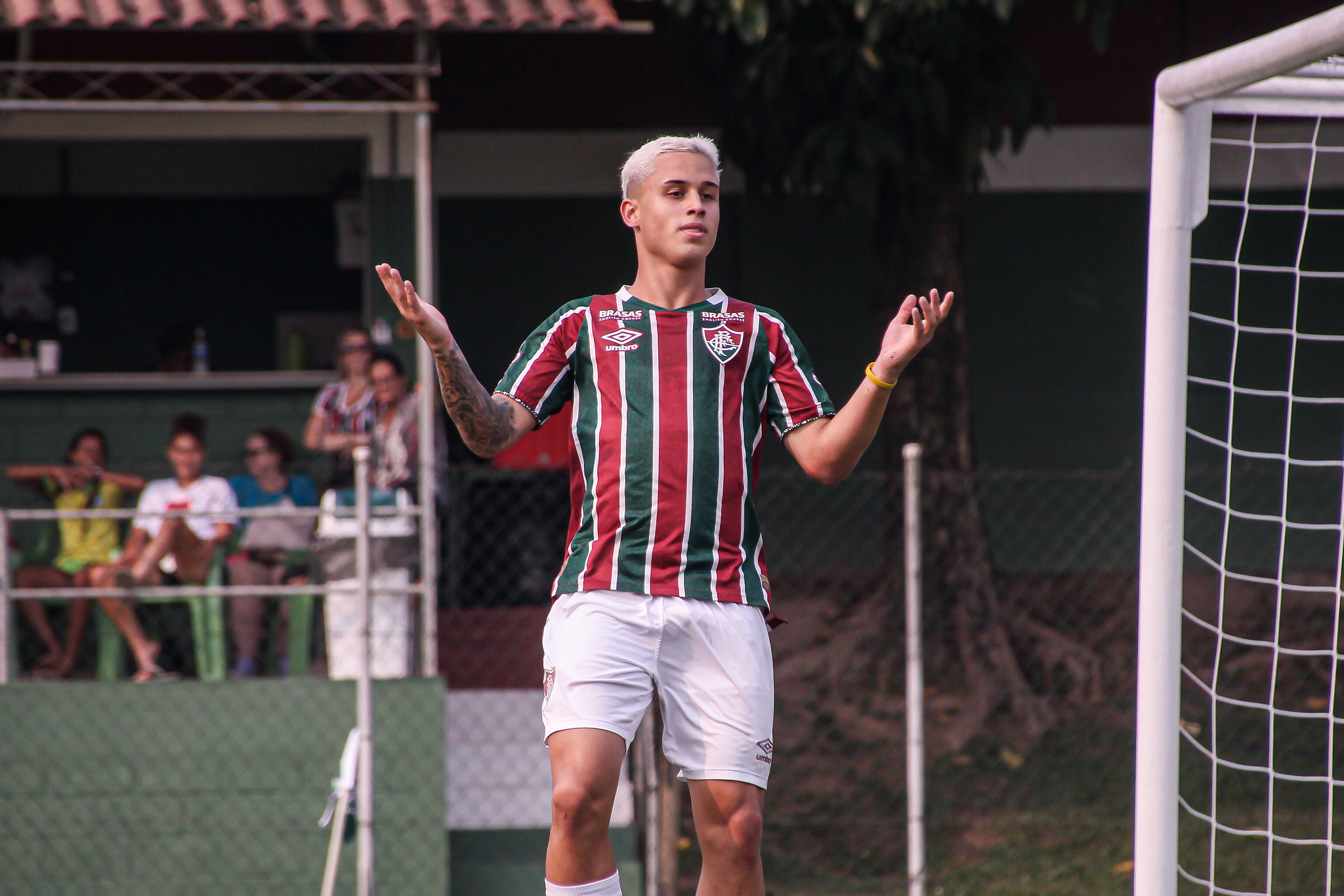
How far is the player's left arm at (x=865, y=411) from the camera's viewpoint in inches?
120

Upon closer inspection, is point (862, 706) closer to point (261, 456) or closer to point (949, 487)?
point (949, 487)

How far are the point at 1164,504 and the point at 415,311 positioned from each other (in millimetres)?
2097

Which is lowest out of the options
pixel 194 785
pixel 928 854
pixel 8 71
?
pixel 928 854

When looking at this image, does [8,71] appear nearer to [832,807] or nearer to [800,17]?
[800,17]

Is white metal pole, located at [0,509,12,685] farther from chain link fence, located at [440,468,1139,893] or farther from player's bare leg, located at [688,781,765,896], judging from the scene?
player's bare leg, located at [688,781,765,896]

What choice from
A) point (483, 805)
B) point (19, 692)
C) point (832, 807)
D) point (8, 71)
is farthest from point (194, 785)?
point (8, 71)

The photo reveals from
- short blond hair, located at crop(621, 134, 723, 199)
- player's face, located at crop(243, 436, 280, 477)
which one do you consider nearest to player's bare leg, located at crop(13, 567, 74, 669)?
player's face, located at crop(243, 436, 280, 477)

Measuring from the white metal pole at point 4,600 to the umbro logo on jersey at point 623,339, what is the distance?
13.9ft

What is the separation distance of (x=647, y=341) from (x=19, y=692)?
4797 millimetres

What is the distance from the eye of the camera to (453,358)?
301 cm

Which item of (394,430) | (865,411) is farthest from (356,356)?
(865,411)

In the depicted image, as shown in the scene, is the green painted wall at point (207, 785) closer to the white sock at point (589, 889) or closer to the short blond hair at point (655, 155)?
the white sock at point (589, 889)

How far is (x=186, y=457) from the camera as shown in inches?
290

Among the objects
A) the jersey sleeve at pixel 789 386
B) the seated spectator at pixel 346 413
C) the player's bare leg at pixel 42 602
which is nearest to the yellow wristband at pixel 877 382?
the jersey sleeve at pixel 789 386
